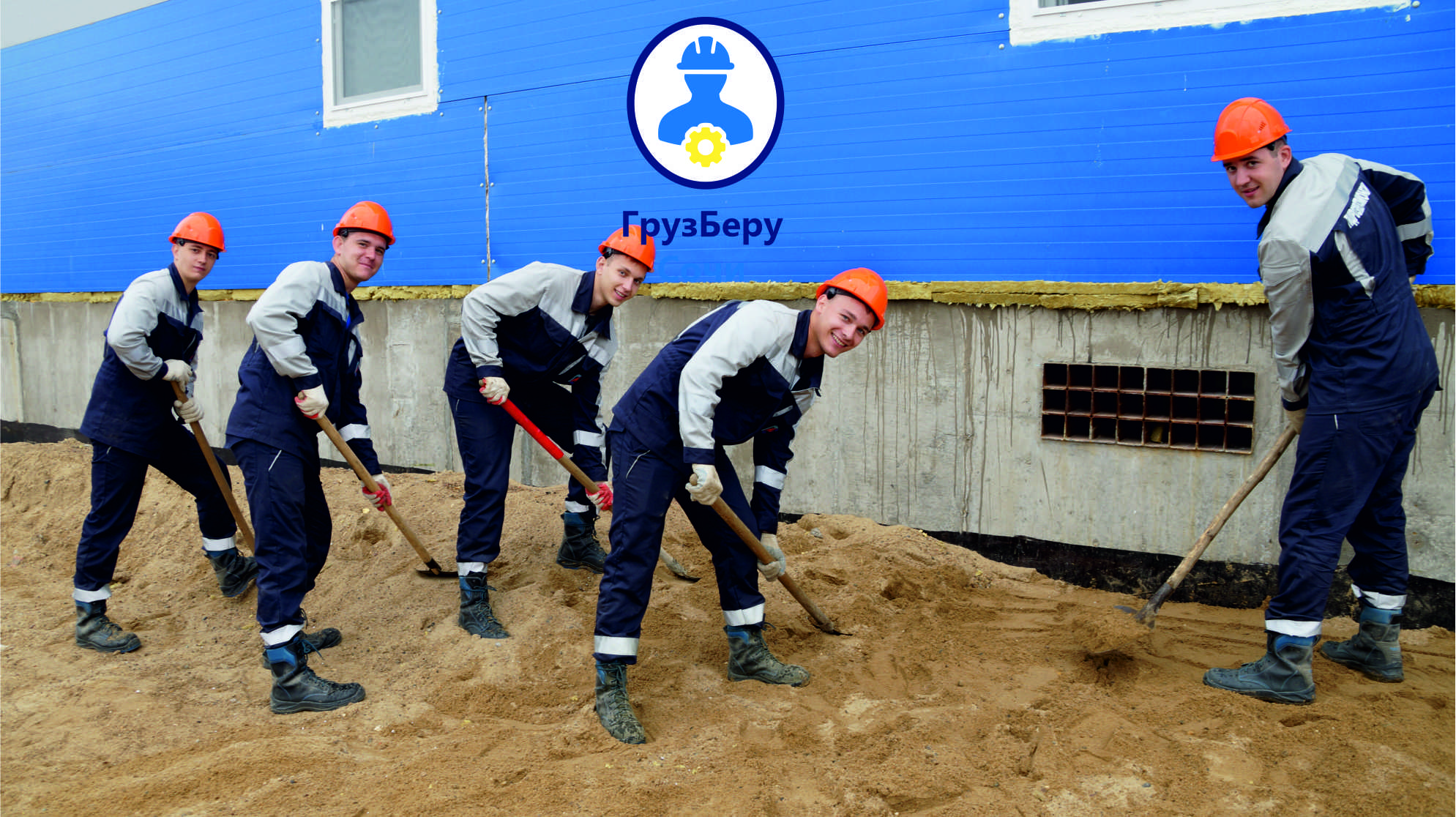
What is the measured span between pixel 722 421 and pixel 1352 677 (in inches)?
106

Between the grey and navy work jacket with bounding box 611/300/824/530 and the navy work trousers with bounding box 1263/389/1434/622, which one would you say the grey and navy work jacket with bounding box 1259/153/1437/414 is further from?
the grey and navy work jacket with bounding box 611/300/824/530

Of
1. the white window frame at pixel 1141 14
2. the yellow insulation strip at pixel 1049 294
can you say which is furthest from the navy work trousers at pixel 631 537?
the white window frame at pixel 1141 14

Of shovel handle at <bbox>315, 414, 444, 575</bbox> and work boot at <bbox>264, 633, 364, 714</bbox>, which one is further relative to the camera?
shovel handle at <bbox>315, 414, 444, 575</bbox>

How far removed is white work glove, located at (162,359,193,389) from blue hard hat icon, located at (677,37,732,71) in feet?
10.8

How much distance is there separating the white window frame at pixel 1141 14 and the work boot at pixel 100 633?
210 inches

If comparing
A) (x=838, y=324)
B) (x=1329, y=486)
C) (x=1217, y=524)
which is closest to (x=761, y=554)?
(x=838, y=324)

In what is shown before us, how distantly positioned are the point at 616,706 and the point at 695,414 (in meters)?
1.12

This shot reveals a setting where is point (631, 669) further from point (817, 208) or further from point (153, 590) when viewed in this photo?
point (153, 590)

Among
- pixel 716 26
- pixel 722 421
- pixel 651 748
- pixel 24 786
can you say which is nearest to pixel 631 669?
pixel 651 748

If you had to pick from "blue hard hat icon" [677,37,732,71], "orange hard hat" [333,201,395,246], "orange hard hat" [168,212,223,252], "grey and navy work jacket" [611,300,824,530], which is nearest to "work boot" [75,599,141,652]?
"orange hard hat" [168,212,223,252]

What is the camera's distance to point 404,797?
2.87m

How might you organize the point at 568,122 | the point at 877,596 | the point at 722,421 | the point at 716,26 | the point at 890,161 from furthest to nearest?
the point at 568,122
the point at 716,26
the point at 890,161
the point at 877,596
the point at 722,421

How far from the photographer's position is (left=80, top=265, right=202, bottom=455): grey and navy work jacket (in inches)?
171

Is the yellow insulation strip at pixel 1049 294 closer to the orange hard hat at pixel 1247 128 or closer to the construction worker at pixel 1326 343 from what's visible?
the construction worker at pixel 1326 343
